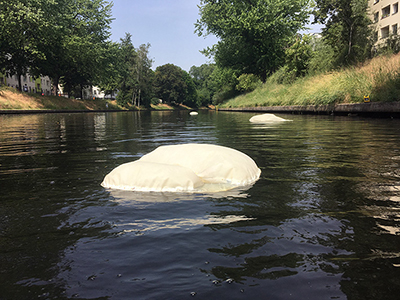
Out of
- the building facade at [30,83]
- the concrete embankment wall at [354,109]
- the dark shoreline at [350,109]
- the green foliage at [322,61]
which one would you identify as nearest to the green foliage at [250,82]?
the green foliage at [322,61]

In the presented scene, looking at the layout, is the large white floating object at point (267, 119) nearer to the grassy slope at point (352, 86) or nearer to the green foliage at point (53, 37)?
the grassy slope at point (352, 86)

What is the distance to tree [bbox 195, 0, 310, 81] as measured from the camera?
34.1 metres

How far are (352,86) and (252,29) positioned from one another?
22797 millimetres

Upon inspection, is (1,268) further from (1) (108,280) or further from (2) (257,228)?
(2) (257,228)

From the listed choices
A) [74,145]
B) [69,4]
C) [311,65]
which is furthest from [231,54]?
[74,145]

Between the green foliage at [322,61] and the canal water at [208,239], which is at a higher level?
the green foliage at [322,61]

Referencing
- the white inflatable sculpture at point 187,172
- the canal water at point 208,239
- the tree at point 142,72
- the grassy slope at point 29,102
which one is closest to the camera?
the canal water at point 208,239

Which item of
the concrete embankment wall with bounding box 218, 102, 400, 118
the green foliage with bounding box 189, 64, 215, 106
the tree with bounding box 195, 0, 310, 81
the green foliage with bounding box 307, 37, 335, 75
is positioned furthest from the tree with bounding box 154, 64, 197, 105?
the concrete embankment wall with bounding box 218, 102, 400, 118

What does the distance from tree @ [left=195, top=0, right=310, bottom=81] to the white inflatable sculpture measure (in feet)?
107

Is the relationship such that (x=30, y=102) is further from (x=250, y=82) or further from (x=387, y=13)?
(x=387, y=13)

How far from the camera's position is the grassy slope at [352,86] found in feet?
44.0

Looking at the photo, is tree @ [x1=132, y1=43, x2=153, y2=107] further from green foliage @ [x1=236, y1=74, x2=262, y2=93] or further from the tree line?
green foliage @ [x1=236, y1=74, x2=262, y2=93]

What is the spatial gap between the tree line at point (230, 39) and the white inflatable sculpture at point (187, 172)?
18357 millimetres

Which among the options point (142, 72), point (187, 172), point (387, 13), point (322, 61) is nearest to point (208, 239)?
point (187, 172)
